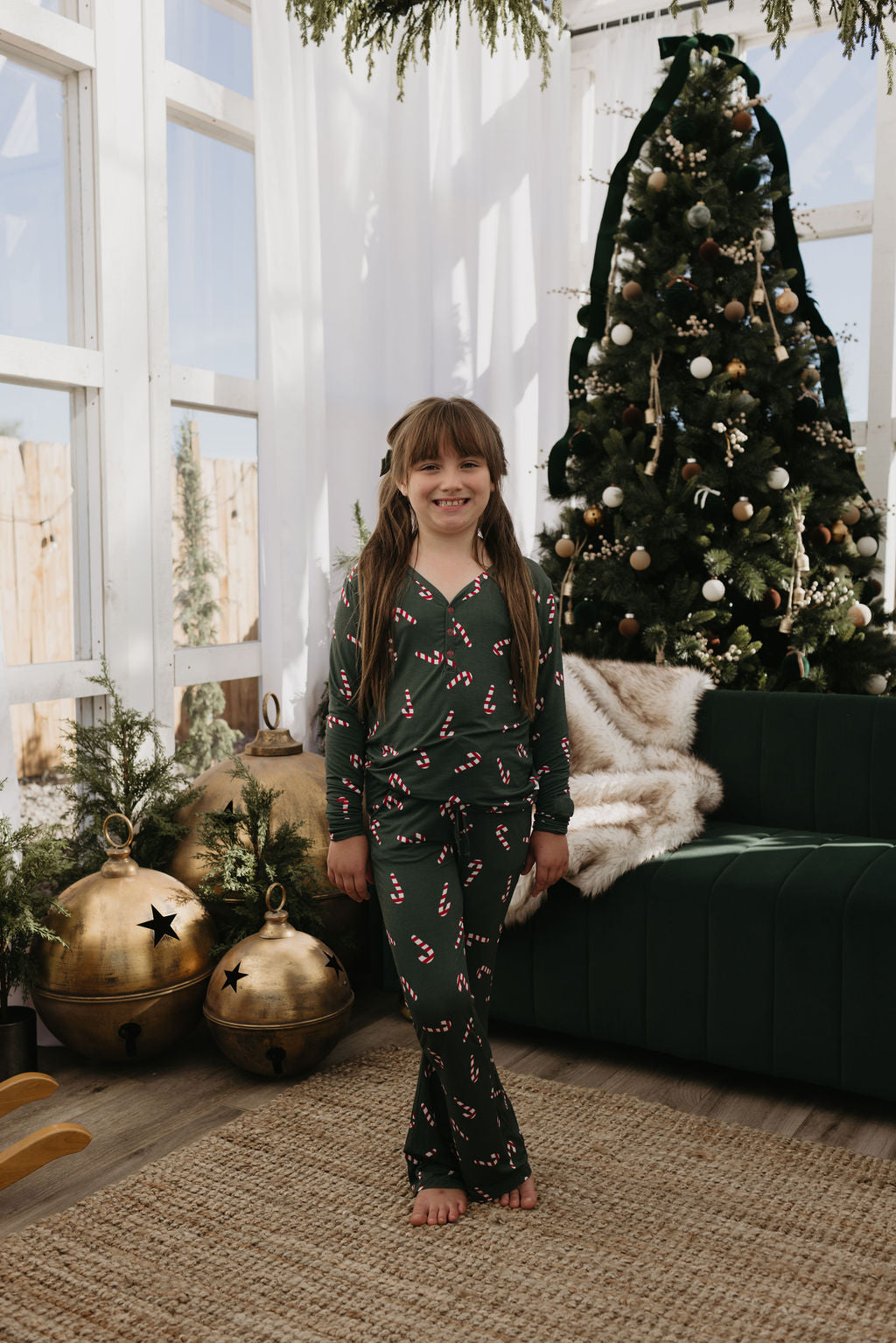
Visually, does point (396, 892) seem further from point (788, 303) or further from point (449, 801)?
point (788, 303)

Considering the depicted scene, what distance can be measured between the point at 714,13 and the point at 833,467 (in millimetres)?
1801

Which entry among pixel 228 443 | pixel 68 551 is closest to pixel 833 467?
pixel 228 443

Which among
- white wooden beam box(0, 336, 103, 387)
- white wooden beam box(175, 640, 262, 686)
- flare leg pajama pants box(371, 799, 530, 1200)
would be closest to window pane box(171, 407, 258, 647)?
white wooden beam box(175, 640, 262, 686)

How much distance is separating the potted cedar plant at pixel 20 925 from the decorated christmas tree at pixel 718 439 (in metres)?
1.63

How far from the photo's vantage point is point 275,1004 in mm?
2287

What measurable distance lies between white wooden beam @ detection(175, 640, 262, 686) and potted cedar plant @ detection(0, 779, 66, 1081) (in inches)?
31.3

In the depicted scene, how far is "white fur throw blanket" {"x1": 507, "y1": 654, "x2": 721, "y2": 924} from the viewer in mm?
2420

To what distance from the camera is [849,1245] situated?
1734 millimetres

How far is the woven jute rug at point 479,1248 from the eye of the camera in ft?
5.14

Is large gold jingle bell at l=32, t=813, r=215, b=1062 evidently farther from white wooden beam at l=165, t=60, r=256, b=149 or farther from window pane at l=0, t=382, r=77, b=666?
white wooden beam at l=165, t=60, r=256, b=149

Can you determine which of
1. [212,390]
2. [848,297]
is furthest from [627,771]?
[848,297]

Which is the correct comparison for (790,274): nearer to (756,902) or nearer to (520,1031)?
(756,902)

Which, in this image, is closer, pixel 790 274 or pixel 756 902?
pixel 756 902

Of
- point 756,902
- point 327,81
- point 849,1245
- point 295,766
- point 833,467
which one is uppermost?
point 327,81
